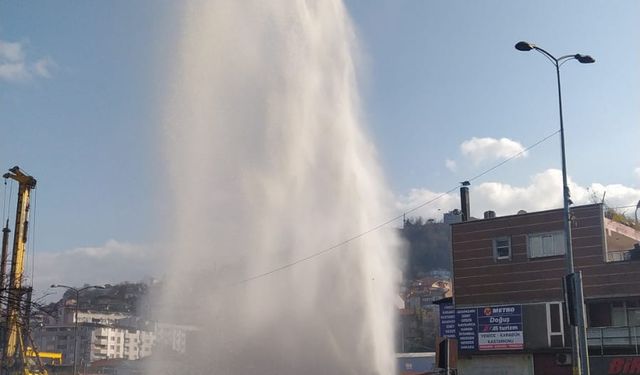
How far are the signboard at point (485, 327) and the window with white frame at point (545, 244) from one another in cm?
314

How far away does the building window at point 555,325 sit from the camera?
3825 centimetres

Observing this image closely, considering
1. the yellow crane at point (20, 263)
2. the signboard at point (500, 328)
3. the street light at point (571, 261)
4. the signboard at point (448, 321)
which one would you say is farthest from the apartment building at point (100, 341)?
the street light at point (571, 261)

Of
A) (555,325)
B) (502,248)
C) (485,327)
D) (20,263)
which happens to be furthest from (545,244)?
(20,263)

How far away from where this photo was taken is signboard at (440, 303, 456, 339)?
42469 millimetres

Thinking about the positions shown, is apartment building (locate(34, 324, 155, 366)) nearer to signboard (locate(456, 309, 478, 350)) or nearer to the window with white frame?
signboard (locate(456, 309, 478, 350))

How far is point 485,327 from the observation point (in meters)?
41.3

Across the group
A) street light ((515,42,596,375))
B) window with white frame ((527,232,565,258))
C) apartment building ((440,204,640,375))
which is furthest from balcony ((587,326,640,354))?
street light ((515,42,596,375))

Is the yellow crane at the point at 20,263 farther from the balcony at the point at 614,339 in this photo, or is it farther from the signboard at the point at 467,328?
the balcony at the point at 614,339

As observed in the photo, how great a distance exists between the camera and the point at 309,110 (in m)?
66.8

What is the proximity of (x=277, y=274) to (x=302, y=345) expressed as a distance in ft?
26.6

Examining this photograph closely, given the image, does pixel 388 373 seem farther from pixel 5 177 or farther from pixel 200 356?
pixel 5 177

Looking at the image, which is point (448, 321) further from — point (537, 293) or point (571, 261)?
point (571, 261)

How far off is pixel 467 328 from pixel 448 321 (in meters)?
1.24

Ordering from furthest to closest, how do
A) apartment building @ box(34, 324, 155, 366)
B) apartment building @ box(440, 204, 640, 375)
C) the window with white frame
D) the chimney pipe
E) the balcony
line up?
apartment building @ box(34, 324, 155, 366)
the chimney pipe
the window with white frame
apartment building @ box(440, 204, 640, 375)
the balcony
